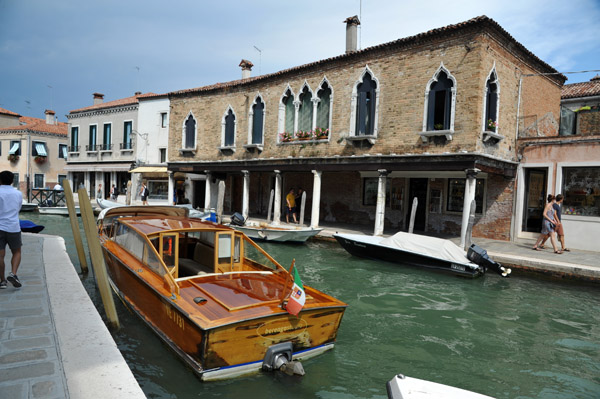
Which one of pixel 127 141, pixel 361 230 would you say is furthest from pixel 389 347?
pixel 127 141

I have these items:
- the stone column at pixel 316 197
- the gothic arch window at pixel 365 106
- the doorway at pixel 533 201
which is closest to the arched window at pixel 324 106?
the gothic arch window at pixel 365 106

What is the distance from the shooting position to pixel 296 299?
3.86m

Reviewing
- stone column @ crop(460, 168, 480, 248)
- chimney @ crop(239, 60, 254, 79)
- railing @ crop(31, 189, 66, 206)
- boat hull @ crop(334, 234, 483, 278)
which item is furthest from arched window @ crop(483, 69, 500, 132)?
railing @ crop(31, 189, 66, 206)

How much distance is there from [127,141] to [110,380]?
24.3 metres

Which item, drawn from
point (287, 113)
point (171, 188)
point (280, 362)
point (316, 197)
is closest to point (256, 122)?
point (287, 113)

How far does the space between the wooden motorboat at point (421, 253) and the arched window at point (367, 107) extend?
3929 millimetres

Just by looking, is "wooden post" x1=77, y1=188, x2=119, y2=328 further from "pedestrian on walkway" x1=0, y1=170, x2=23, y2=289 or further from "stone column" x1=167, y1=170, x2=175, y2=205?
"stone column" x1=167, y1=170, x2=175, y2=205

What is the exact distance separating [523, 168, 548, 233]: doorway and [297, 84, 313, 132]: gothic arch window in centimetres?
742

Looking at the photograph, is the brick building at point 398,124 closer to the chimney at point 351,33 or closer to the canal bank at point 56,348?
the chimney at point 351,33

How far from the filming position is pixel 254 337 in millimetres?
3820

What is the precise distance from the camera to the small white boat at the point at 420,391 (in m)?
2.61

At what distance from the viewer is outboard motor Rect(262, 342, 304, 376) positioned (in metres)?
3.88

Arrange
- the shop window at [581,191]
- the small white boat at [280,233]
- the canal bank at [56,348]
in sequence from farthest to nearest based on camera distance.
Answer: the small white boat at [280,233]
the shop window at [581,191]
the canal bank at [56,348]

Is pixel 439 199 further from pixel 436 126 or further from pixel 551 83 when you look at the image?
pixel 551 83
